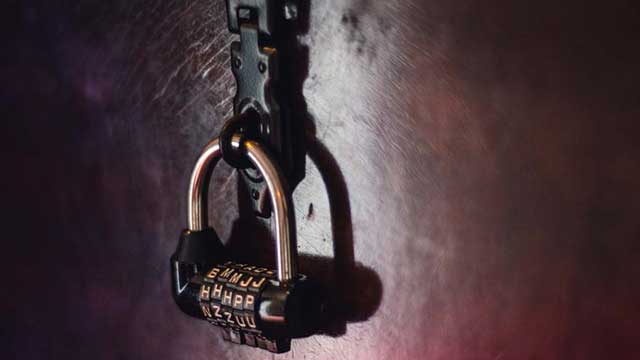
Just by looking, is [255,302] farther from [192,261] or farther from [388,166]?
[388,166]

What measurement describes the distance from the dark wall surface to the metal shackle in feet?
0.26

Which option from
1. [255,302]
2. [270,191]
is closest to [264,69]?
[270,191]

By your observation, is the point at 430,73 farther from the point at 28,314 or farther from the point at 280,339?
the point at 28,314

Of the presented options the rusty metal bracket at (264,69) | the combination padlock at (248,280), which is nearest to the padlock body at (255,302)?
the combination padlock at (248,280)

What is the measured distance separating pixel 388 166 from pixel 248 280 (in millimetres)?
199

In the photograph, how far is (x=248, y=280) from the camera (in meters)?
0.86

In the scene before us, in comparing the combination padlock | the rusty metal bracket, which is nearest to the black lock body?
the combination padlock

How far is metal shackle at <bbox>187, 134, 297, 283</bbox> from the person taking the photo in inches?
32.2

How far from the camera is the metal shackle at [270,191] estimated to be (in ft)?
2.68

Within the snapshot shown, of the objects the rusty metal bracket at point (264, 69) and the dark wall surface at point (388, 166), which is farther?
the rusty metal bracket at point (264, 69)

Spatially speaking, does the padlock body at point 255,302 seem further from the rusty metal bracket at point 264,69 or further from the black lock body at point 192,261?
the rusty metal bracket at point 264,69

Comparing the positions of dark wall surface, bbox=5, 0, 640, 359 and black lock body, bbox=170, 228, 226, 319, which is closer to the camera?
dark wall surface, bbox=5, 0, 640, 359

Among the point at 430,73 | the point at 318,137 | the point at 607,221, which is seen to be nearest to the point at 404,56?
the point at 430,73

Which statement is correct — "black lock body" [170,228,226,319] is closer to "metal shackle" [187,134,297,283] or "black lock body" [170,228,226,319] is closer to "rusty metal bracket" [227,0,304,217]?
"metal shackle" [187,134,297,283]
